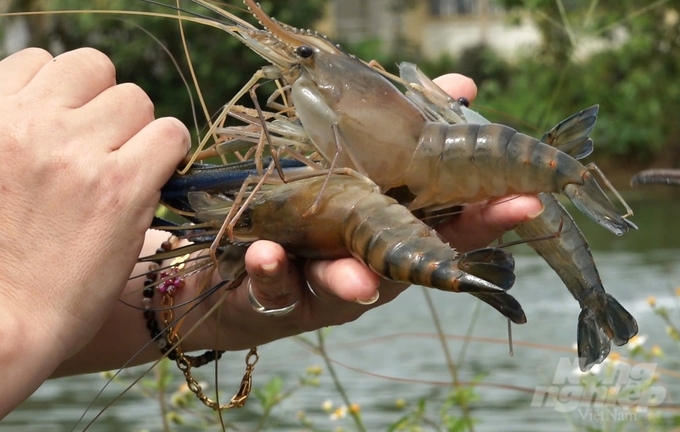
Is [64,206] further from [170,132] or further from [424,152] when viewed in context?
[424,152]

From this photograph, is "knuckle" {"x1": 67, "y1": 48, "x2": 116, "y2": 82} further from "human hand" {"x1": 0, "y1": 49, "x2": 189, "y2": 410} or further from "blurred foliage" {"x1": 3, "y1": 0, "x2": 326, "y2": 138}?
"blurred foliage" {"x1": 3, "y1": 0, "x2": 326, "y2": 138}

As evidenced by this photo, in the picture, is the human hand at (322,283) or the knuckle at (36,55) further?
the knuckle at (36,55)

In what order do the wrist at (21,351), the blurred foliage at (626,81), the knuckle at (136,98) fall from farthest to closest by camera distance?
the blurred foliage at (626,81) → the knuckle at (136,98) → the wrist at (21,351)

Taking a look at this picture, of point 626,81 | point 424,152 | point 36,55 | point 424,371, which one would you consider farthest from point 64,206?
point 626,81

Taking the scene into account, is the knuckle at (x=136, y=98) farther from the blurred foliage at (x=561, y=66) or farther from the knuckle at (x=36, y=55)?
the blurred foliage at (x=561, y=66)

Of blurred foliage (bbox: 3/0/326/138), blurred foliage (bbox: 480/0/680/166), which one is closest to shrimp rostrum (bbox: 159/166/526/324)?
blurred foliage (bbox: 480/0/680/166)

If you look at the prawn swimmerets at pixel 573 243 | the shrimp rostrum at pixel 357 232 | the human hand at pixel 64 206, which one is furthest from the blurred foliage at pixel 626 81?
the human hand at pixel 64 206
